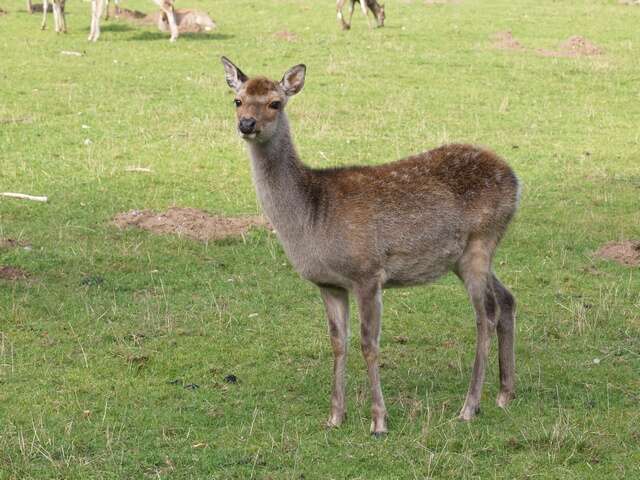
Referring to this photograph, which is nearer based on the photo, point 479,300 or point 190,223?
point 479,300

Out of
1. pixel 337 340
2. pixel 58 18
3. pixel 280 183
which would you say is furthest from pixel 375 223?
pixel 58 18

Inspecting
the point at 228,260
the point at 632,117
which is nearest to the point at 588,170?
→ the point at 632,117

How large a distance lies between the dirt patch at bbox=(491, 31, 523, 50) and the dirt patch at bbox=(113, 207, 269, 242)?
1585cm

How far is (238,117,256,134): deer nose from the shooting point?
25.7ft

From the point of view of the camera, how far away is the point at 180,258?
12391 mm

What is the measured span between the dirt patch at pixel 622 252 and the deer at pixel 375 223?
426cm

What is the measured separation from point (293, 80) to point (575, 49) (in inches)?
815

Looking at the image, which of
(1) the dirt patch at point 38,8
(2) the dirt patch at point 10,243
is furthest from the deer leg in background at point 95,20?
(2) the dirt patch at point 10,243

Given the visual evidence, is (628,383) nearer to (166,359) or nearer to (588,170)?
(166,359)

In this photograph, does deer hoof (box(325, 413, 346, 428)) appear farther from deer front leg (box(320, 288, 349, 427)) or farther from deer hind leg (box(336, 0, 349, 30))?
deer hind leg (box(336, 0, 349, 30))

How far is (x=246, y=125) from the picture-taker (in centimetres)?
782

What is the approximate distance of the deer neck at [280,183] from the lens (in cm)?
806

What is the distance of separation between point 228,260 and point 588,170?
272 inches

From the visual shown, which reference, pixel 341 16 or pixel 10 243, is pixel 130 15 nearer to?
pixel 341 16
